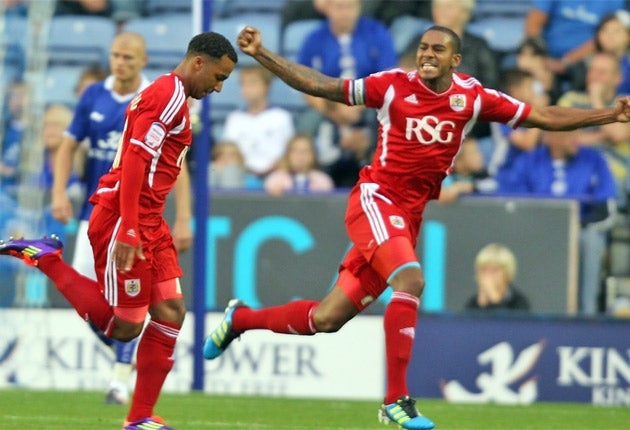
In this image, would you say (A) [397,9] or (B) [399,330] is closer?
(B) [399,330]

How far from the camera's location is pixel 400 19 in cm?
1316

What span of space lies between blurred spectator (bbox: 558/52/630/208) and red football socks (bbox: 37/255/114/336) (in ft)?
19.1

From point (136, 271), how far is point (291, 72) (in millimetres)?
1415

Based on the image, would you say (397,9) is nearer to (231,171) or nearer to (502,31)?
(502,31)

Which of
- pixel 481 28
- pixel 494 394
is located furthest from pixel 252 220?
pixel 481 28

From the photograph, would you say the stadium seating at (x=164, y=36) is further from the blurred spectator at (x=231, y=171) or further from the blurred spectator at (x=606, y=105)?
the blurred spectator at (x=606, y=105)

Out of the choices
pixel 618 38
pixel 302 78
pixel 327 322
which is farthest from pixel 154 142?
pixel 618 38

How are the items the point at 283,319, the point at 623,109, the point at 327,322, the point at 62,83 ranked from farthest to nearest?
the point at 62,83 → the point at 283,319 → the point at 327,322 → the point at 623,109

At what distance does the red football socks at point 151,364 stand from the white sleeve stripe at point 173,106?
1019 millimetres

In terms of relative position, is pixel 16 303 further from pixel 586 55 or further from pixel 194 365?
pixel 586 55

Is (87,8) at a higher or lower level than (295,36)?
higher

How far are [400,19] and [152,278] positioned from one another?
6.71m

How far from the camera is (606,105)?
40.8 ft

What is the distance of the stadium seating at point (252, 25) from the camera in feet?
44.2
